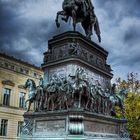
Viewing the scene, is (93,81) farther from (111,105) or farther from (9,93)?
(9,93)

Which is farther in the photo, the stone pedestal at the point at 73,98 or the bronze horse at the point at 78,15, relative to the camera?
the bronze horse at the point at 78,15

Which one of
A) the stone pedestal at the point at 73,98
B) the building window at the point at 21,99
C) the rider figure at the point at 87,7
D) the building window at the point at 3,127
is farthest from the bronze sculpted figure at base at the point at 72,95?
the building window at the point at 21,99

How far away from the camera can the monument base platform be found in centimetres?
1406

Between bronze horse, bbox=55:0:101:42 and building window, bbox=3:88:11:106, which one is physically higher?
bronze horse, bbox=55:0:101:42

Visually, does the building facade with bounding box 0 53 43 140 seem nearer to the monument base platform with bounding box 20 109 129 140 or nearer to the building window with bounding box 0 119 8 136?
the building window with bounding box 0 119 8 136

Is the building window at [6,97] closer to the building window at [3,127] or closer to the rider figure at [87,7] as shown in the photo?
the building window at [3,127]

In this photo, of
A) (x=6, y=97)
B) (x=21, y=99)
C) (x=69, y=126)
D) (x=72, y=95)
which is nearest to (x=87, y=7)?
(x=72, y=95)

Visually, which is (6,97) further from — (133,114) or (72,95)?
(72,95)

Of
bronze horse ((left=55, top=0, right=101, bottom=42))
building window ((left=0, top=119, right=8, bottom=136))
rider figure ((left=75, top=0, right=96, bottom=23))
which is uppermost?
rider figure ((left=75, top=0, right=96, bottom=23))

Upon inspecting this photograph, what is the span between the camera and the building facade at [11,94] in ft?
144

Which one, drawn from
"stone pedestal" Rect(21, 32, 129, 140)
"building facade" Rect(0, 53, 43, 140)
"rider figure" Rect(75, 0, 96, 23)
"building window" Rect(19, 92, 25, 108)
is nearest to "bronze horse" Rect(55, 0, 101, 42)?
"rider figure" Rect(75, 0, 96, 23)

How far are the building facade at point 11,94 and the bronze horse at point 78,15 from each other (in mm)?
26640

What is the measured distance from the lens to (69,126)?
14141 millimetres

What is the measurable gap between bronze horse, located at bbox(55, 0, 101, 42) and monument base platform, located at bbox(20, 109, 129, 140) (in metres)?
5.48
